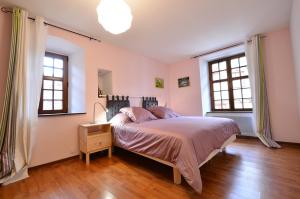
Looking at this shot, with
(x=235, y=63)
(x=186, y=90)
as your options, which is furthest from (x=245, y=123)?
(x=186, y=90)

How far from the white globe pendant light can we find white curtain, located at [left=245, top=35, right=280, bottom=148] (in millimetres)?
2903

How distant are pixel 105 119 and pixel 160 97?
80.5 inches

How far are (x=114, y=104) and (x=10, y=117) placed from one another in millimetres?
1686

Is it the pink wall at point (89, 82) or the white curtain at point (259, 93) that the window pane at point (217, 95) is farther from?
the pink wall at point (89, 82)

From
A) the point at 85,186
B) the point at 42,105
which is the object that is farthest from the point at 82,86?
the point at 85,186

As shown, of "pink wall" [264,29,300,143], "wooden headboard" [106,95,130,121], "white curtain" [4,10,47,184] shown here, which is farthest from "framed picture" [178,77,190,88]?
"white curtain" [4,10,47,184]

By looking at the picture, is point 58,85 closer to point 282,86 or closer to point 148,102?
point 148,102

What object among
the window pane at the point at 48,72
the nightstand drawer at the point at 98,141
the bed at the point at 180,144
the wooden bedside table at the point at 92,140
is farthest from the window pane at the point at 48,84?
the bed at the point at 180,144

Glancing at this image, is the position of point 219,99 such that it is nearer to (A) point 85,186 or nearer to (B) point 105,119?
(B) point 105,119

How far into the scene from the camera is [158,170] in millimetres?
2053

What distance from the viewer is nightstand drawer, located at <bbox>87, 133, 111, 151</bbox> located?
241 centimetres

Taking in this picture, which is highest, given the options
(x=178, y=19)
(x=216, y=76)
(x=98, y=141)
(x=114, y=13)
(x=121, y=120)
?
(x=178, y=19)

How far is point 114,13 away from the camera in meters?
1.65

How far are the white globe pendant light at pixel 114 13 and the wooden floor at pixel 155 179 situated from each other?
6.29 ft
